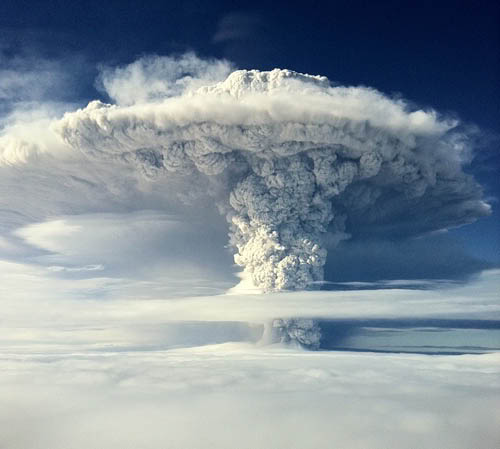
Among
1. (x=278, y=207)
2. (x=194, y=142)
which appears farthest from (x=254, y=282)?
(x=194, y=142)

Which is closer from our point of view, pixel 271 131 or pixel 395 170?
pixel 271 131

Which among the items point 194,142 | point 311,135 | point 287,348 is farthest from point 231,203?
point 287,348

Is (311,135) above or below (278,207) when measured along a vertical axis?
above

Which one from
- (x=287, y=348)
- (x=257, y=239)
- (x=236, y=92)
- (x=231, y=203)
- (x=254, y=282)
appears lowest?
(x=287, y=348)

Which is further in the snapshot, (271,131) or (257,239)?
A: (257,239)

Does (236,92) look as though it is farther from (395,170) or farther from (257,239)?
(395,170)

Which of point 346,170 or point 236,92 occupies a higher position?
point 236,92

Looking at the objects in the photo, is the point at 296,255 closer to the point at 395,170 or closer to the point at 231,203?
the point at 231,203

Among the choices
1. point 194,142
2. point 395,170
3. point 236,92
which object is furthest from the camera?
point 395,170

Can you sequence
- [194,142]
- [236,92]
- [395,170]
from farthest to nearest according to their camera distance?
[395,170] → [194,142] → [236,92]
